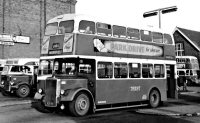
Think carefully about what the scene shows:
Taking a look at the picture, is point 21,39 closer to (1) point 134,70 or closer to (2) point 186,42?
(1) point 134,70

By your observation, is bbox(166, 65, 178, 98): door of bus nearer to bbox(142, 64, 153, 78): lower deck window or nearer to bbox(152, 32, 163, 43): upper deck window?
bbox(152, 32, 163, 43): upper deck window

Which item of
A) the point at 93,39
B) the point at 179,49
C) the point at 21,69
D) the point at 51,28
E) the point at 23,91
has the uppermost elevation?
the point at 179,49

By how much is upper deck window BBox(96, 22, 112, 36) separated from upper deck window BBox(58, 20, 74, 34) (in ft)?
3.88

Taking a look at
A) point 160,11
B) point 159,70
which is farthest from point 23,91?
point 160,11

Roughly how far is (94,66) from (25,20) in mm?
22726

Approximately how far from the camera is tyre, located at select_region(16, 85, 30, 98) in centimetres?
1752

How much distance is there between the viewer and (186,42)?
4166 centimetres

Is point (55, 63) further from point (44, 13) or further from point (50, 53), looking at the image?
point (44, 13)

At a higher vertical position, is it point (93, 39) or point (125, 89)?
point (93, 39)

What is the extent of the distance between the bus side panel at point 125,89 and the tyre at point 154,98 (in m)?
0.26

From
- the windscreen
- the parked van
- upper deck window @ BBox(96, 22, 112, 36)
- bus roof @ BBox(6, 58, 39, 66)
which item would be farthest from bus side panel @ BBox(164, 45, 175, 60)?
bus roof @ BBox(6, 58, 39, 66)

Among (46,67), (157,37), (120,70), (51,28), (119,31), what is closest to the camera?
(46,67)

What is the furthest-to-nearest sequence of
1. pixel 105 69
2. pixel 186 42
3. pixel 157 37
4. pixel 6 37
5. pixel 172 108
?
pixel 186 42
pixel 6 37
pixel 157 37
pixel 172 108
pixel 105 69

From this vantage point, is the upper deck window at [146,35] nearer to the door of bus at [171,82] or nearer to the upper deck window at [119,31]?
the upper deck window at [119,31]
